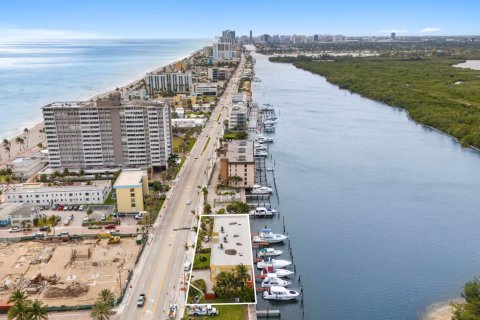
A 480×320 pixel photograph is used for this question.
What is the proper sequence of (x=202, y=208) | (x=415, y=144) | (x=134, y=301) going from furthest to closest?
1. (x=415, y=144)
2. (x=202, y=208)
3. (x=134, y=301)

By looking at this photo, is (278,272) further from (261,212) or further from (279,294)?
(261,212)

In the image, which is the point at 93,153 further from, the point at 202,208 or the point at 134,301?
the point at 134,301

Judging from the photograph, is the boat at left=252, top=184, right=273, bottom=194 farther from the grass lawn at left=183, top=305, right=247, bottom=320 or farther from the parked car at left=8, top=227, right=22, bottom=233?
the parked car at left=8, top=227, right=22, bottom=233

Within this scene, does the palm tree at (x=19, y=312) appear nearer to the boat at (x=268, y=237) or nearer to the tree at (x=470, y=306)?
the boat at (x=268, y=237)

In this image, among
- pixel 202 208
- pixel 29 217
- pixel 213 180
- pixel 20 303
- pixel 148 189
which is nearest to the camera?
pixel 20 303

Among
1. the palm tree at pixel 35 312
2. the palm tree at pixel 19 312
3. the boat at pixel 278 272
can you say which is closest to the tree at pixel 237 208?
the boat at pixel 278 272

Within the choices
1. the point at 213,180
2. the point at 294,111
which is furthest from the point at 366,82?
the point at 213,180

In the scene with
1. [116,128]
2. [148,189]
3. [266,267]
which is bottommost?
[266,267]
